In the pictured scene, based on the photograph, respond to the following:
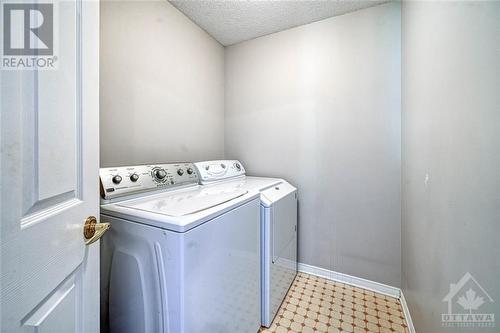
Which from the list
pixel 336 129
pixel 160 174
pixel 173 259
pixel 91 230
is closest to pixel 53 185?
pixel 91 230

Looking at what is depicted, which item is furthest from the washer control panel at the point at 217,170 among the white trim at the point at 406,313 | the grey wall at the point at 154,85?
the white trim at the point at 406,313

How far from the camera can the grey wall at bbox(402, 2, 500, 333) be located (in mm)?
625

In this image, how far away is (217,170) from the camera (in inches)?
72.5

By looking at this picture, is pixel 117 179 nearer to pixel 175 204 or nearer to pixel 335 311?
pixel 175 204

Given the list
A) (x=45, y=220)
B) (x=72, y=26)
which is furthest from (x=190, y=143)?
(x=45, y=220)

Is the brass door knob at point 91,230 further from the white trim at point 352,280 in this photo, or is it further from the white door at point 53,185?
the white trim at point 352,280

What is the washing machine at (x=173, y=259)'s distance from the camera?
32.0 inches

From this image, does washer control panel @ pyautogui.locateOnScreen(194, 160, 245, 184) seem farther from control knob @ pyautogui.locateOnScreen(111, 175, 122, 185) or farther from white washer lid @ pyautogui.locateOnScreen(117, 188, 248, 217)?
control knob @ pyautogui.locateOnScreen(111, 175, 122, 185)

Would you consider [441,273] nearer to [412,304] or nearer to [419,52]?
[412,304]

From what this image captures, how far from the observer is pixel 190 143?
6.61 ft

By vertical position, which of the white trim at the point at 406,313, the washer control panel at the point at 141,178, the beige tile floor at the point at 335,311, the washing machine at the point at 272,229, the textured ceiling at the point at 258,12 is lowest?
the beige tile floor at the point at 335,311

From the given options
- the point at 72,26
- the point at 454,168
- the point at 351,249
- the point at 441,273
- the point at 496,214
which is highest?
the point at 72,26

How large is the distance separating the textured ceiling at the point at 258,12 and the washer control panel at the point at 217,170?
4.53ft

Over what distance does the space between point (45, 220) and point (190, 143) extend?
155cm
